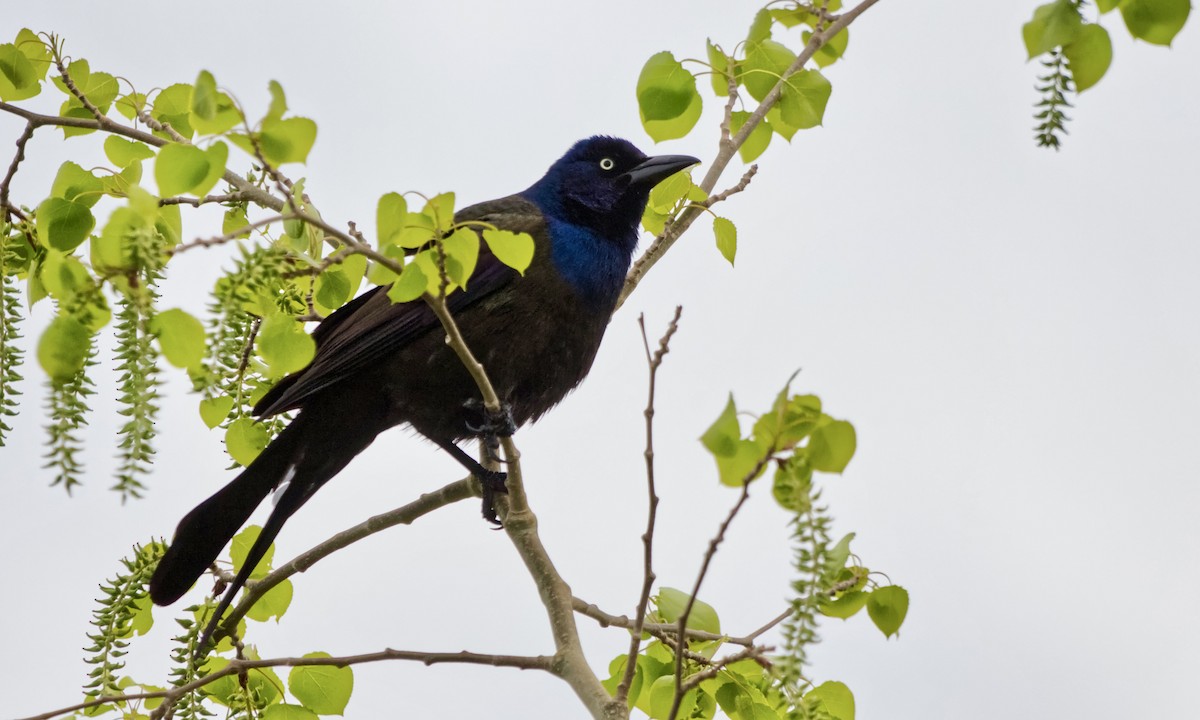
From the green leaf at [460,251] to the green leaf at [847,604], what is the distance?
1097mm

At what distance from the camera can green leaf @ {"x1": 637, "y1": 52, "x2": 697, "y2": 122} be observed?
2.95 m

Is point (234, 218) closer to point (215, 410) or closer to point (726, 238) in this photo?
point (215, 410)

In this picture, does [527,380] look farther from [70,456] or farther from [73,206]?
[70,456]

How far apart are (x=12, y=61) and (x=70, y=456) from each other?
161 centimetres

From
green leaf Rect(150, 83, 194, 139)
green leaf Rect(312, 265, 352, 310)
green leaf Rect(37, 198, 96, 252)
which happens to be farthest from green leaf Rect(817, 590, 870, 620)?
green leaf Rect(150, 83, 194, 139)

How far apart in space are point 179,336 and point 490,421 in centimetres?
137

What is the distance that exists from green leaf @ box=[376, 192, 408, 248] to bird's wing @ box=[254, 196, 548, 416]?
170cm

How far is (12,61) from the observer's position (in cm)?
294

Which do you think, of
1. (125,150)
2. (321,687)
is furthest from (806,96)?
(321,687)

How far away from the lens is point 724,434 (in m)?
1.79

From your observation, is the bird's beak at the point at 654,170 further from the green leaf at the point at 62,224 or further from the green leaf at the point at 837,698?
the green leaf at the point at 62,224

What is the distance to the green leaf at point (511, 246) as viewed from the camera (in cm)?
212

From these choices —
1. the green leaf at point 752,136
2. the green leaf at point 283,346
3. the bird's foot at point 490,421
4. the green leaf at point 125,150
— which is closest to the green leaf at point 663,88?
the green leaf at point 752,136

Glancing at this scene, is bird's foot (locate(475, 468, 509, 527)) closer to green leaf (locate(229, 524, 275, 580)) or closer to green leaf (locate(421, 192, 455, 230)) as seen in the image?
green leaf (locate(229, 524, 275, 580))
